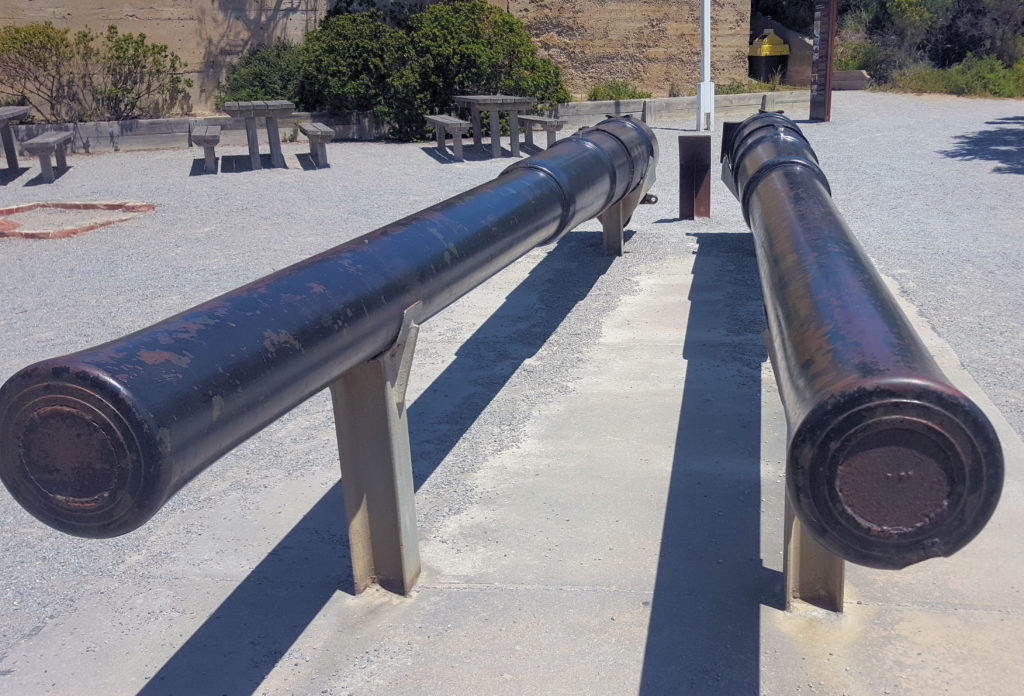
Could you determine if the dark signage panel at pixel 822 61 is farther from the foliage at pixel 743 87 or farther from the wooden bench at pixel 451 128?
the wooden bench at pixel 451 128

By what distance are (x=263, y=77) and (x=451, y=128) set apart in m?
4.69

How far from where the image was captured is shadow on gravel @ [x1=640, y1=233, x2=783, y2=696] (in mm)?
2637

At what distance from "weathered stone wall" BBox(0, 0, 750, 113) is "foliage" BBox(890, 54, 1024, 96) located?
12.2 ft

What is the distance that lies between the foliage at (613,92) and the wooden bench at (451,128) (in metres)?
4.61

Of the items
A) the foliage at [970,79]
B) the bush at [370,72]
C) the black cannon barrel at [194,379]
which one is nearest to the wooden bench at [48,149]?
the bush at [370,72]

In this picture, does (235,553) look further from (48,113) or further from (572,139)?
(48,113)

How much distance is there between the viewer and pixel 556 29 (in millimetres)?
17734

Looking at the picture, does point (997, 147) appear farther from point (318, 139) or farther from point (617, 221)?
point (318, 139)

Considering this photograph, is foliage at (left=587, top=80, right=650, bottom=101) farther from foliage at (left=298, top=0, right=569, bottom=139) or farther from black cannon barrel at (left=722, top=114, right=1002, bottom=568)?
black cannon barrel at (left=722, top=114, right=1002, bottom=568)

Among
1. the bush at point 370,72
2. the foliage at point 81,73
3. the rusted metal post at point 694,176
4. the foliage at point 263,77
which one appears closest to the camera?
the rusted metal post at point 694,176

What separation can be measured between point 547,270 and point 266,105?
23.4 ft

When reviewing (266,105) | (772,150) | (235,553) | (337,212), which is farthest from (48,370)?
(266,105)

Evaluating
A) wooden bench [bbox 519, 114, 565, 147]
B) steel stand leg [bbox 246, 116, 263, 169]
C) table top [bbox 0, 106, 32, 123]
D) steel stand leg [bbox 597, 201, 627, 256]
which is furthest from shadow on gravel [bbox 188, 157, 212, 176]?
steel stand leg [bbox 597, 201, 627, 256]

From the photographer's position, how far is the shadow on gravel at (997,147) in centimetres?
1073
